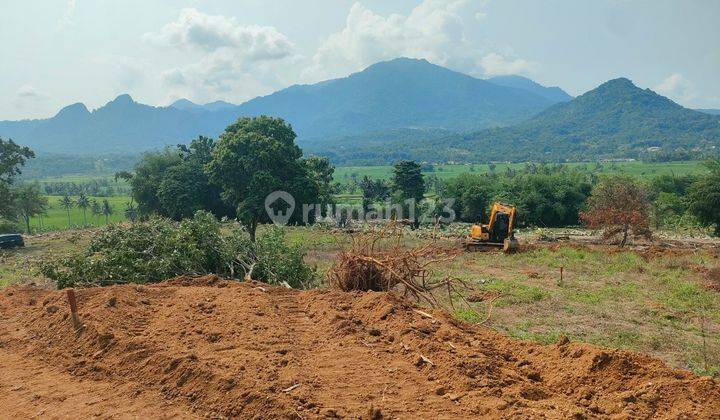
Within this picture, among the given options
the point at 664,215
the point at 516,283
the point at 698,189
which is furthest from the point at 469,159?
the point at 516,283

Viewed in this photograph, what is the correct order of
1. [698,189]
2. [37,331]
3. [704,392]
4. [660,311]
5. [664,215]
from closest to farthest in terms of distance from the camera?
[704,392], [37,331], [660,311], [698,189], [664,215]

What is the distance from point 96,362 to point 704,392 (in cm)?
591

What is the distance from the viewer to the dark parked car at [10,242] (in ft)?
78.8

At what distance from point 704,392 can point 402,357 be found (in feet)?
8.55

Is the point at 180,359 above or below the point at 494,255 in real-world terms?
above

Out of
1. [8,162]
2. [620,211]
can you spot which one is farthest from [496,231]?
[8,162]

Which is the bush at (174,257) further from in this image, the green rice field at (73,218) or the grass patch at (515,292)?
the green rice field at (73,218)

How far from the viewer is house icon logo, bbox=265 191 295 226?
1973cm

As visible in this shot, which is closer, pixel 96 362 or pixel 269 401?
pixel 269 401

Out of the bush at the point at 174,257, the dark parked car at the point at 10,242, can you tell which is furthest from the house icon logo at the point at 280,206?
the dark parked car at the point at 10,242

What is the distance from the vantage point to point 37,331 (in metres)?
6.59

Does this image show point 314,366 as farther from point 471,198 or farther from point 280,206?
point 471,198

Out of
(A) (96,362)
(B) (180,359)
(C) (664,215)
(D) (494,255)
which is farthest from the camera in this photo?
(C) (664,215)

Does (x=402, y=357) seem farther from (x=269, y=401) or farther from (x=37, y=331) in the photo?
(x=37, y=331)
